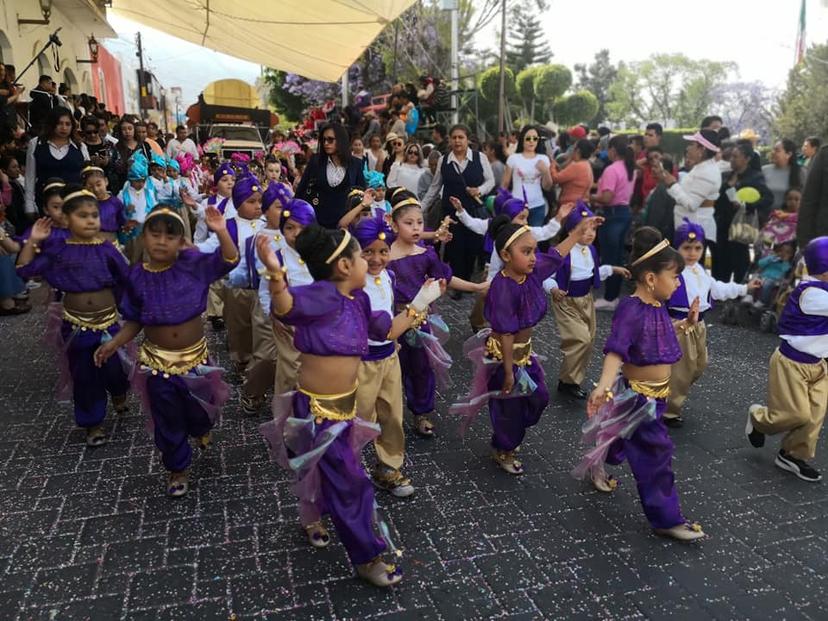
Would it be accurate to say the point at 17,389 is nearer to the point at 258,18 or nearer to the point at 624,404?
the point at 624,404

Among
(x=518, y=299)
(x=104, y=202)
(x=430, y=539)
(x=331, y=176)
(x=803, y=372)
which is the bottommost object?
(x=430, y=539)

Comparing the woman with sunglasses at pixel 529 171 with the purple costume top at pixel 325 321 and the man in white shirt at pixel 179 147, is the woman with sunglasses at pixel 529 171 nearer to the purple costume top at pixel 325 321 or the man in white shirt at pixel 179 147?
the purple costume top at pixel 325 321

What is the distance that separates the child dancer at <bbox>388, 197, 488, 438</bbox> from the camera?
166 inches

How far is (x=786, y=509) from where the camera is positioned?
364 cm

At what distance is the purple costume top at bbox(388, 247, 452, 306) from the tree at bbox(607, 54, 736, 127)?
197 ft

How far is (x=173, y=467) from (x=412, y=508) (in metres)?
1.39

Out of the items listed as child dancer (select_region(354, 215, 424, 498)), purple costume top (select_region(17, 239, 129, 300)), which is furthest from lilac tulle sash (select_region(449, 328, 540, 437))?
purple costume top (select_region(17, 239, 129, 300))

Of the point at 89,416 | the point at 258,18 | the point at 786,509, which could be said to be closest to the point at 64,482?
the point at 89,416

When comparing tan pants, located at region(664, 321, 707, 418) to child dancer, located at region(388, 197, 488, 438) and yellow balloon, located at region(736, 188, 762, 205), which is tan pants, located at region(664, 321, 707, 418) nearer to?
child dancer, located at region(388, 197, 488, 438)

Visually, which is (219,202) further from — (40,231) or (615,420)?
(615,420)

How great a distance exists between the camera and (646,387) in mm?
3438

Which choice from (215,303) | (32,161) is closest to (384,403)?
(215,303)

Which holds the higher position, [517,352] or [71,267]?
[71,267]

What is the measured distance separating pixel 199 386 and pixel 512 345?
1851mm
